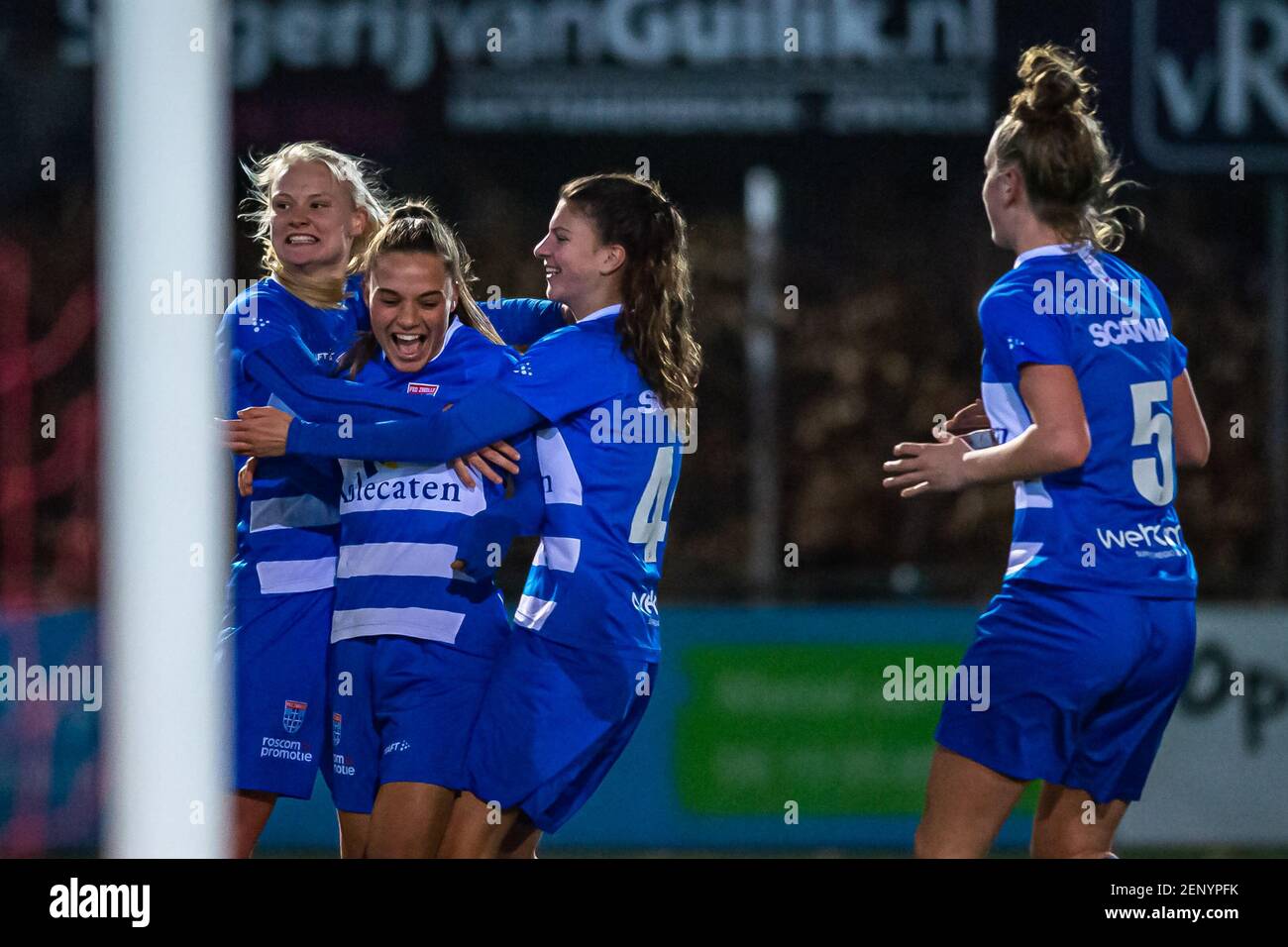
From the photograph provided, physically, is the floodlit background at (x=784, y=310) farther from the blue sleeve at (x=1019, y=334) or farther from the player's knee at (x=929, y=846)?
the blue sleeve at (x=1019, y=334)

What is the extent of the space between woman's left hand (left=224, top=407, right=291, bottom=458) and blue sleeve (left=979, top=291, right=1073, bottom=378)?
115cm

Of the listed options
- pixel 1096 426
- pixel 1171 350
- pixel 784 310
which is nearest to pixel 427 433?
pixel 1096 426

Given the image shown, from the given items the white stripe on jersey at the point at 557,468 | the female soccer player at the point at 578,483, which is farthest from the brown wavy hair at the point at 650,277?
the white stripe on jersey at the point at 557,468

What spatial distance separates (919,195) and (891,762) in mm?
3044

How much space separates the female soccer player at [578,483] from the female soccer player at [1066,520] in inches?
17.4

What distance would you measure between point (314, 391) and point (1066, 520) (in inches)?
49.3

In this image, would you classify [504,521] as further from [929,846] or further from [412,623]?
[929,846]

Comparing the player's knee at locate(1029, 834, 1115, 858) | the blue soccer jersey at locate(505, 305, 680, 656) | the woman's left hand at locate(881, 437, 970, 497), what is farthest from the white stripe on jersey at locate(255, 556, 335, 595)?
the player's knee at locate(1029, 834, 1115, 858)

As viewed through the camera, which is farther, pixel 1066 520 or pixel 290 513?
pixel 290 513

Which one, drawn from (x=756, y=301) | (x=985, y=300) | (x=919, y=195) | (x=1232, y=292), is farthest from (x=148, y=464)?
(x=1232, y=292)

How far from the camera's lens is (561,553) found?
2.71m

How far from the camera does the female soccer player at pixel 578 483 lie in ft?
8.77

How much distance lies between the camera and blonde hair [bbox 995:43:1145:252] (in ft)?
8.71
